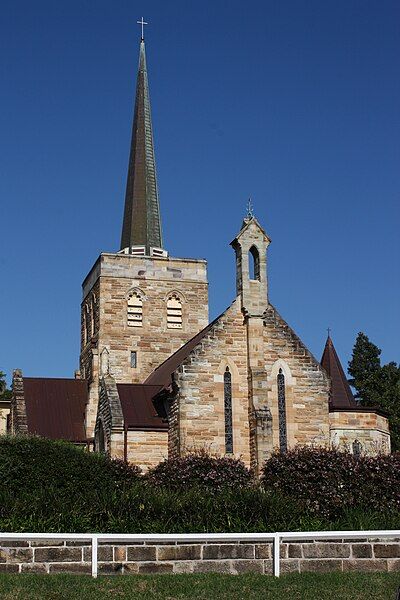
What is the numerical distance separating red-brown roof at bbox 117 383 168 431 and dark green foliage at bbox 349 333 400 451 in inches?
956

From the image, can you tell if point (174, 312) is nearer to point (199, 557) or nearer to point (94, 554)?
point (199, 557)

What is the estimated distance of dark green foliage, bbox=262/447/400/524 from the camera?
67.1ft

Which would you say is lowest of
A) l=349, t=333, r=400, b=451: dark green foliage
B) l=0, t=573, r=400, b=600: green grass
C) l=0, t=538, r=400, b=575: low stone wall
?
l=0, t=573, r=400, b=600: green grass

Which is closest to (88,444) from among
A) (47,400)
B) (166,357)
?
(47,400)

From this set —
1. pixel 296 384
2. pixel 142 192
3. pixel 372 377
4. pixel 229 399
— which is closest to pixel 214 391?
pixel 229 399

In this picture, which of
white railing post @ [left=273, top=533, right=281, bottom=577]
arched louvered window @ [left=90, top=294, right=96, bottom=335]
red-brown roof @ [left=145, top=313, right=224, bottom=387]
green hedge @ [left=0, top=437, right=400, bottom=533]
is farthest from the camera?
arched louvered window @ [left=90, top=294, right=96, bottom=335]

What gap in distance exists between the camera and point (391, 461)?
917 inches

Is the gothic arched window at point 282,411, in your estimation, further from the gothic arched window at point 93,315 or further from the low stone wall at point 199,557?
the gothic arched window at point 93,315

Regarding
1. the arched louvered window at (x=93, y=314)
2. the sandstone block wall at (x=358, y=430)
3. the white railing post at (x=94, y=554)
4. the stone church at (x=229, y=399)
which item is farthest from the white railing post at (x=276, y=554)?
the arched louvered window at (x=93, y=314)

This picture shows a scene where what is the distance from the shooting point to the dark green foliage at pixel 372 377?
5616 centimetres

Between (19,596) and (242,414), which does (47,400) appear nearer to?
(242,414)

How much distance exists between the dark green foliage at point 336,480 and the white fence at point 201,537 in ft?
13.1

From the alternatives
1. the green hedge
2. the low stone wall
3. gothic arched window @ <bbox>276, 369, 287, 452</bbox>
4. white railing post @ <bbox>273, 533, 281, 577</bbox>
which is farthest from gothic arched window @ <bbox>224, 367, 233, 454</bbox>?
white railing post @ <bbox>273, 533, 281, 577</bbox>

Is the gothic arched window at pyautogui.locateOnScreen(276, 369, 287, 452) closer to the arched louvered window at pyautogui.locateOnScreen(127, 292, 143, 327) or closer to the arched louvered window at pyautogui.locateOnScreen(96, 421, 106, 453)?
the arched louvered window at pyautogui.locateOnScreen(96, 421, 106, 453)
